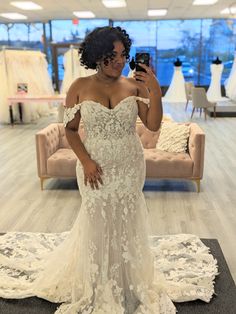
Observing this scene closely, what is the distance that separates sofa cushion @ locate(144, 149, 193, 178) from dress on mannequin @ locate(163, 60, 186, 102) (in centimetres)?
939

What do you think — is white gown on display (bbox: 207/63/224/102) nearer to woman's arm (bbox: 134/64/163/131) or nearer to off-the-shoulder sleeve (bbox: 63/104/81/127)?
woman's arm (bbox: 134/64/163/131)

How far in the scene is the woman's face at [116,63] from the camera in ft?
6.52

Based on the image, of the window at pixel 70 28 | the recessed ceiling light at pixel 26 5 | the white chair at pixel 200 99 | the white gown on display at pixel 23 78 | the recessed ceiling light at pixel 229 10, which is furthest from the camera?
the window at pixel 70 28

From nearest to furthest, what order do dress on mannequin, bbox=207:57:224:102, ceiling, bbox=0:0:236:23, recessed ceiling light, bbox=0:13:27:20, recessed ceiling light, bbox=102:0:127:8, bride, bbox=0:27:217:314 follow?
bride, bbox=0:27:217:314, recessed ceiling light, bbox=102:0:127:8, ceiling, bbox=0:0:236:23, dress on mannequin, bbox=207:57:224:102, recessed ceiling light, bbox=0:13:27:20

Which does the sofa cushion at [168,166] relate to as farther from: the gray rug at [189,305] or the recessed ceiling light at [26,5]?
the recessed ceiling light at [26,5]

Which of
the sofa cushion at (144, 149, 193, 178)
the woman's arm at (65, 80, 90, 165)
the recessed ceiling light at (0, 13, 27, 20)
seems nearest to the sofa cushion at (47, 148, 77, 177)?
the sofa cushion at (144, 149, 193, 178)

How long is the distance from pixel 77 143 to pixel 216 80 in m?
11.5

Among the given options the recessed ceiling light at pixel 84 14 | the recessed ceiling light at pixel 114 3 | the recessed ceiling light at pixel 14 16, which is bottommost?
the recessed ceiling light at pixel 14 16

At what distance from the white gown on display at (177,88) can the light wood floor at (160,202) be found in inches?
294

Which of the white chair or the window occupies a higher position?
the window

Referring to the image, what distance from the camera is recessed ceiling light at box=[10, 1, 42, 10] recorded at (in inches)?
400

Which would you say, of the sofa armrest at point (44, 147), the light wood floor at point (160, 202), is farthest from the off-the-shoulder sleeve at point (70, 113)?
the sofa armrest at point (44, 147)

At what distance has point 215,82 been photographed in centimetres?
1277

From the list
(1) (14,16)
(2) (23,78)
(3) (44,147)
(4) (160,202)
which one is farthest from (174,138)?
(1) (14,16)
